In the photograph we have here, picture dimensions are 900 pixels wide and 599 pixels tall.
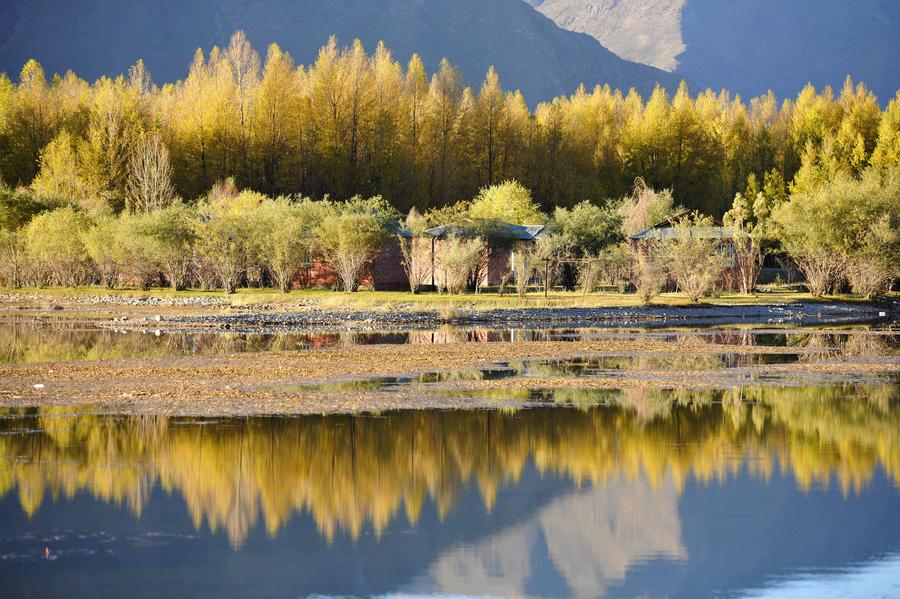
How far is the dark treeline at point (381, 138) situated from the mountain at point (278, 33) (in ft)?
293

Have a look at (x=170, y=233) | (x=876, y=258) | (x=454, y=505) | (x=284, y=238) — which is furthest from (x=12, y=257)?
(x=454, y=505)

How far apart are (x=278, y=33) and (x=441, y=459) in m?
158

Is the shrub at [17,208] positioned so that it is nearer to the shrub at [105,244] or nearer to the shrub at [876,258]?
the shrub at [105,244]

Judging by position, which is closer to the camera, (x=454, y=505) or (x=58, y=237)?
(x=454, y=505)

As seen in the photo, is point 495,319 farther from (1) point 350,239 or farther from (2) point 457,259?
(1) point 350,239

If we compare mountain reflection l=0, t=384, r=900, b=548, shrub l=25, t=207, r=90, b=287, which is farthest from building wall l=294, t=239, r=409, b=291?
mountain reflection l=0, t=384, r=900, b=548

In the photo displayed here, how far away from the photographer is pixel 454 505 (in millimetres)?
10406

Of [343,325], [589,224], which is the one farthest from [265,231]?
[589,224]

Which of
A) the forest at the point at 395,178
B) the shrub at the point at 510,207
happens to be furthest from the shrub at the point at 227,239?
the shrub at the point at 510,207

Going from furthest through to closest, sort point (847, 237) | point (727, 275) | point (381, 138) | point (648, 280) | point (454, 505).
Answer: point (381, 138) < point (727, 275) < point (847, 237) < point (648, 280) < point (454, 505)

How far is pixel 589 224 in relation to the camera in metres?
45.9

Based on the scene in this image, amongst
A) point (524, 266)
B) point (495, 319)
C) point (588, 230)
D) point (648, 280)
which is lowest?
point (495, 319)

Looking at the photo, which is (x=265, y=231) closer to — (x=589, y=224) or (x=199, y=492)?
(x=589, y=224)

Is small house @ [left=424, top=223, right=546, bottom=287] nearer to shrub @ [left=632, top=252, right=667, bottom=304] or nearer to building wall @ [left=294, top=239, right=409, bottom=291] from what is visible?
building wall @ [left=294, top=239, right=409, bottom=291]
